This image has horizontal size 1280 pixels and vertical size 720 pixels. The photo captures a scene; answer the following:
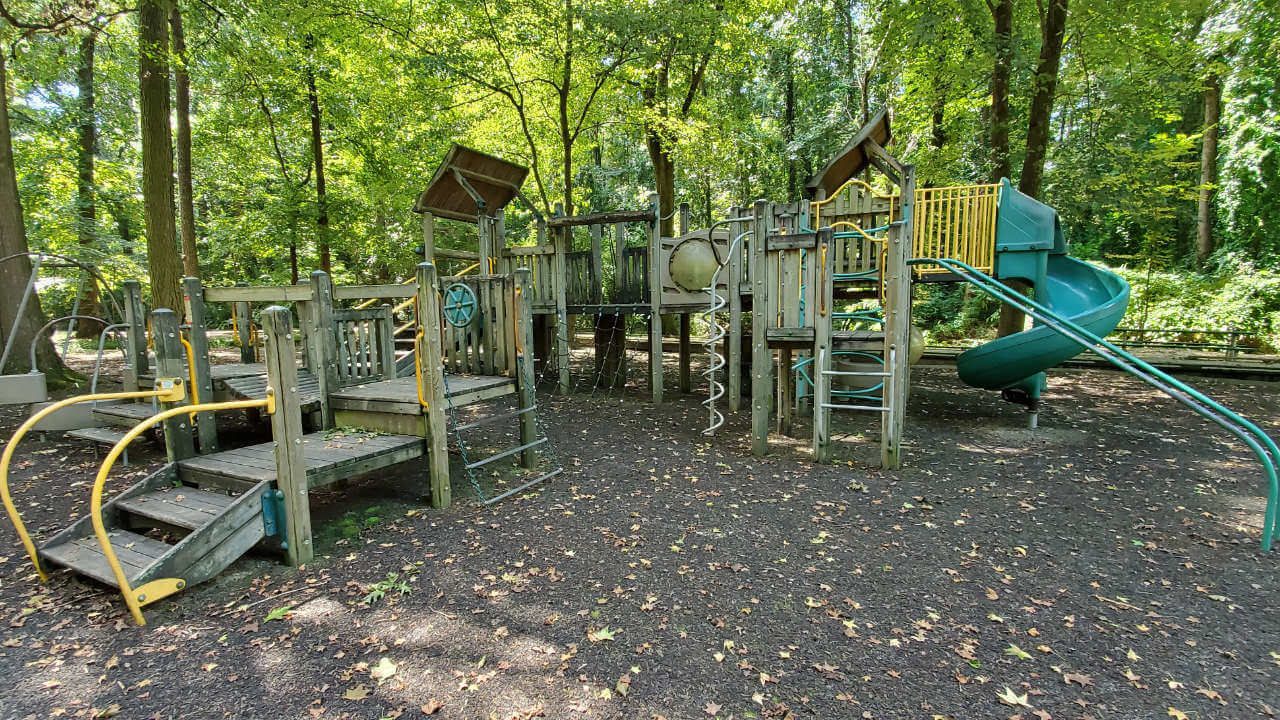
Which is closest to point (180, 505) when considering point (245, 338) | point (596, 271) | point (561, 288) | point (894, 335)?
point (245, 338)

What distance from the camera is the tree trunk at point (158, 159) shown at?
8.96 meters

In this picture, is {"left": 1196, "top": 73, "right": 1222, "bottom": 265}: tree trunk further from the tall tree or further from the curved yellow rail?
the curved yellow rail

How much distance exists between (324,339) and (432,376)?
152 cm

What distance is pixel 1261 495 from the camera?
509cm

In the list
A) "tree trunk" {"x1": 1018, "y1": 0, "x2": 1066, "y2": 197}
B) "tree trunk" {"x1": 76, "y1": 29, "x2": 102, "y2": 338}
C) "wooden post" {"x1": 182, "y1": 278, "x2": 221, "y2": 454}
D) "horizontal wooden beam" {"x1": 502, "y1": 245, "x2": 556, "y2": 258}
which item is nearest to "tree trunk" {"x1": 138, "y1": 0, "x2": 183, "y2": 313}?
"wooden post" {"x1": 182, "y1": 278, "x2": 221, "y2": 454}

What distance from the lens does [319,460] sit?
13.3 feet

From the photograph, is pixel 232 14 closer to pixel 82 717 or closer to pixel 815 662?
pixel 82 717

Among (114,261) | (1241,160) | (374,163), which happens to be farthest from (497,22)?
(1241,160)

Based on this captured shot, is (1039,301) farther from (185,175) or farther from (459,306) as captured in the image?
(185,175)

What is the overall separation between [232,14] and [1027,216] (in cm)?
1265

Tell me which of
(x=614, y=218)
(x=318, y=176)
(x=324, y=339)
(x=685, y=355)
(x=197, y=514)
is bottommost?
(x=197, y=514)

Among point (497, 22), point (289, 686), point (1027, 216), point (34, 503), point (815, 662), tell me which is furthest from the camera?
point (497, 22)

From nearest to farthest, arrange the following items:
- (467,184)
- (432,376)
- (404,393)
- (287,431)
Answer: (287,431)
(432,376)
(404,393)
(467,184)

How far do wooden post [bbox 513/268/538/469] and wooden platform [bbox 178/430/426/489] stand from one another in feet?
4.15
